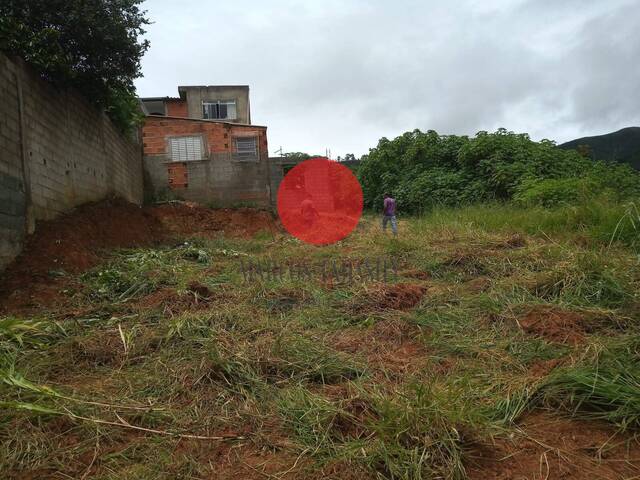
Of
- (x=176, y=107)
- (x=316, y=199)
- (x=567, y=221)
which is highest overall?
(x=176, y=107)

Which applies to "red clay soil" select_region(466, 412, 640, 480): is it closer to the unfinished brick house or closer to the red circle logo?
the red circle logo

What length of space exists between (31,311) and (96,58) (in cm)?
423

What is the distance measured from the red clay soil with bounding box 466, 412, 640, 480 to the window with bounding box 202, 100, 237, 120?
1980 cm

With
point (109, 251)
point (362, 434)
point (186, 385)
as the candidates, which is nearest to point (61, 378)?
point (186, 385)

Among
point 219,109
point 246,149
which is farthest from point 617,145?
point 219,109

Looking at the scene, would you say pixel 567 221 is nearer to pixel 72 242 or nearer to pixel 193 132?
pixel 72 242

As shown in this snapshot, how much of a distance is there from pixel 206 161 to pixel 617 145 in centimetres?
1358

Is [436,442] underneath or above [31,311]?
underneath

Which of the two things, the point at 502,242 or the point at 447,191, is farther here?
the point at 447,191

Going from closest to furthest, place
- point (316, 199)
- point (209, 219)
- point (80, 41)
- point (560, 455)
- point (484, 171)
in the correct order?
point (560, 455) → point (80, 41) → point (209, 219) → point (316, 199) → point (484, 171)

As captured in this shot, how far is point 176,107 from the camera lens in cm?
1983

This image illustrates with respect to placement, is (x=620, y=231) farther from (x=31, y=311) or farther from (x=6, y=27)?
(x=6, y=27)

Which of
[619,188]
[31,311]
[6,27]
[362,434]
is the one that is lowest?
[362,434]

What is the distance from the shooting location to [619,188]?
27.0 feet
